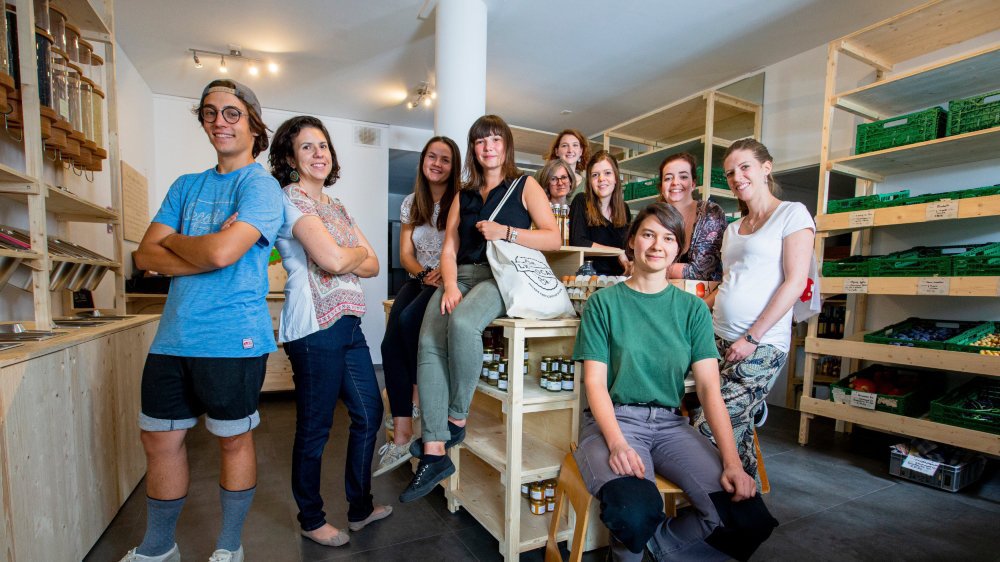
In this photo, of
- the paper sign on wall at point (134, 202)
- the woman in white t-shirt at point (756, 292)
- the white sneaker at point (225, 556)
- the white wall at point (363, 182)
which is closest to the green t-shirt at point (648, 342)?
the woman in white t-shirt at point (756, 292)

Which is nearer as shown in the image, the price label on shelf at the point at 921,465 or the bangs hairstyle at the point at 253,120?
the bangs hairstyle at the point at 253,120

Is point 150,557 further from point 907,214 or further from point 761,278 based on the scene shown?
point 907,214

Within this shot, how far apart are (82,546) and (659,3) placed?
13.2 feet

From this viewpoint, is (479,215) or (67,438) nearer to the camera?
(67,438)

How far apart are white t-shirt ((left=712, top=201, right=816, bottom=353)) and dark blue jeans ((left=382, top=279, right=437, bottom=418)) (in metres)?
1.18

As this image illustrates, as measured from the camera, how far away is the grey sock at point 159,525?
1334 mm

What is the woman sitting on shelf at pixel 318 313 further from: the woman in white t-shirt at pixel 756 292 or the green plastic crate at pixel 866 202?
the green plastic crate at pixel 866 202

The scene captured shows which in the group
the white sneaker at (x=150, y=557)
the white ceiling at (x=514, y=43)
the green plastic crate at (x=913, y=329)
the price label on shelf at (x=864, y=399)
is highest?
the white ceiling at (x=514, y=43)

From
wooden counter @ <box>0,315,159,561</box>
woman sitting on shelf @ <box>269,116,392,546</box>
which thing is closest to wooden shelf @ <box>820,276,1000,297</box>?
woman sitting on shelf @ <box>269,116,392,546</box>

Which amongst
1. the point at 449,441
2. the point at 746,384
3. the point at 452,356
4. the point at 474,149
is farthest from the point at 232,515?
the point at 746,384

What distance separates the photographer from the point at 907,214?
2.57 m

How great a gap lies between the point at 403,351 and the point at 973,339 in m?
2.92

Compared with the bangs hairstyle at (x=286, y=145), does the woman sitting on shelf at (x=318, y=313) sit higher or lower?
lower

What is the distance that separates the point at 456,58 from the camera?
9.85ft
